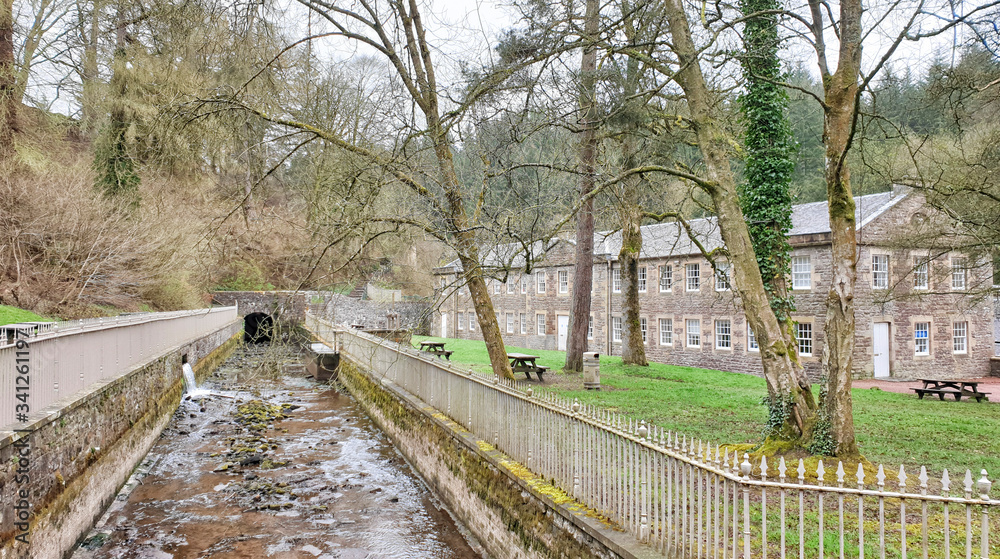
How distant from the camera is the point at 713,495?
6023mm

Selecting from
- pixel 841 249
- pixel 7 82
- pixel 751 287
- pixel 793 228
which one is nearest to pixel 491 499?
pixel 751 287

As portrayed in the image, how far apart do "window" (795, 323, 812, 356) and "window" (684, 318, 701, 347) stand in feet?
13.6

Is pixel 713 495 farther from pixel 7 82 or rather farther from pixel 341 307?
pixel 341 307

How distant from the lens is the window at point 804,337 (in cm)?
2327

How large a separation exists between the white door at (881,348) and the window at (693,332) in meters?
6.33

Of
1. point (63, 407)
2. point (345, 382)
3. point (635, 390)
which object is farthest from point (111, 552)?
point (345, 382)

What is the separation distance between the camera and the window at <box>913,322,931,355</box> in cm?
2414

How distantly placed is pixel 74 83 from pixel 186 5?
20552 mm

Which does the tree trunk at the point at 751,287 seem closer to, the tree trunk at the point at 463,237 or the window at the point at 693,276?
the tree trunk at the point at 463,237

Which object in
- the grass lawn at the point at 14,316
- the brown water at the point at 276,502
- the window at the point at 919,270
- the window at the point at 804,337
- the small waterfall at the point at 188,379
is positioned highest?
the window at the point at 919,270

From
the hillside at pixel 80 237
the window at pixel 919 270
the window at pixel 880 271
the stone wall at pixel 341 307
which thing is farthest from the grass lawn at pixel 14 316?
the window at pixel 880 271

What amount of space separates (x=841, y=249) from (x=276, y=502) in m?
8.98

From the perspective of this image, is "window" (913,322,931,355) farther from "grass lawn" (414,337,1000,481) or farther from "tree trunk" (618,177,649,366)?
"tree trunk" (618,177,649,366)

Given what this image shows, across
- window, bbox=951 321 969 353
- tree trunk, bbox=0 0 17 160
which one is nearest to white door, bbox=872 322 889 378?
window, bbox=951 321 969 353
